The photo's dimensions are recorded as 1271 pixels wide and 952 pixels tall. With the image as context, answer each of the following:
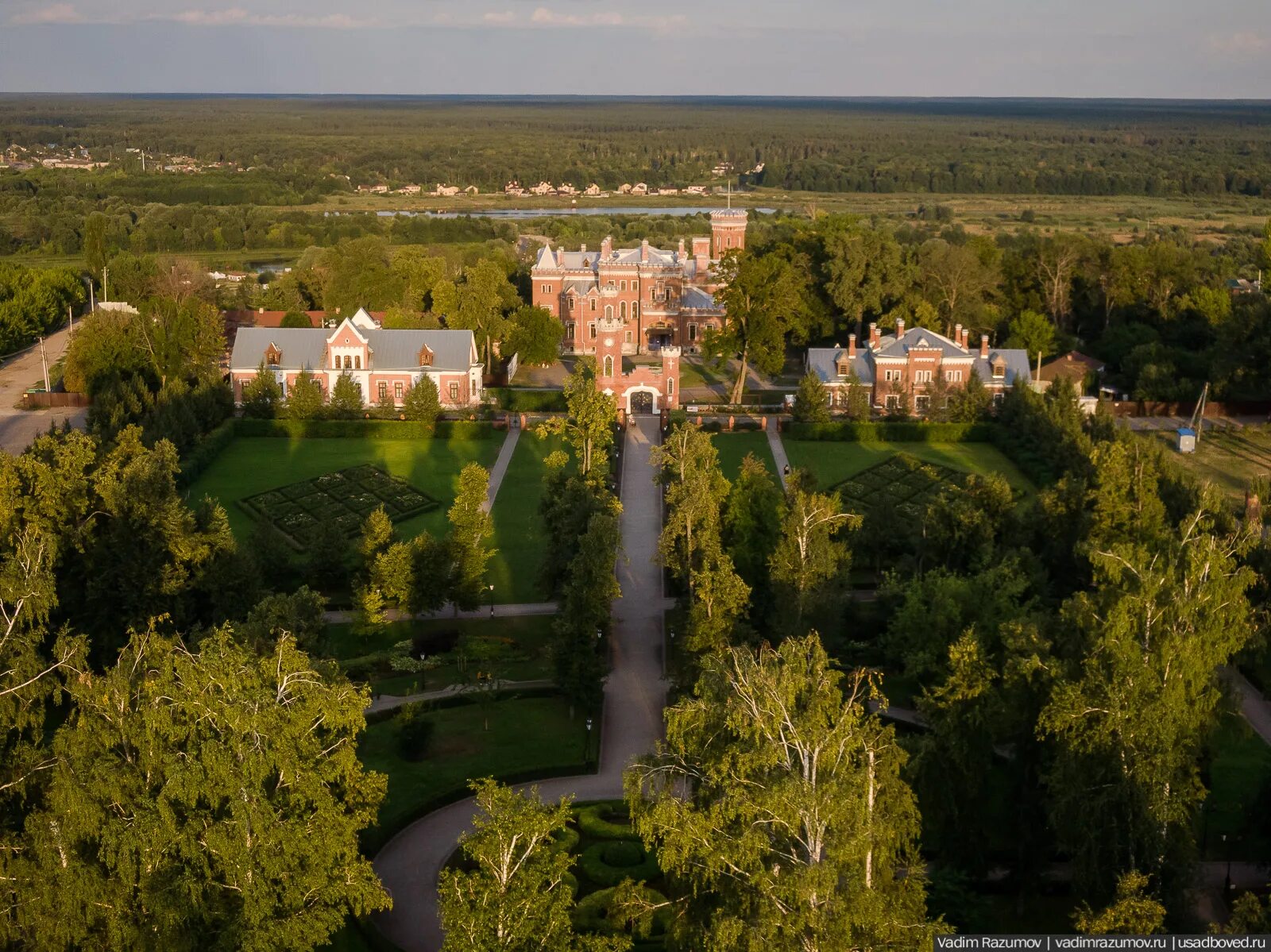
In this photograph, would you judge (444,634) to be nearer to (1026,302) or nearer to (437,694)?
(437,694)

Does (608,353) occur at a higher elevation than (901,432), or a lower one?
higher

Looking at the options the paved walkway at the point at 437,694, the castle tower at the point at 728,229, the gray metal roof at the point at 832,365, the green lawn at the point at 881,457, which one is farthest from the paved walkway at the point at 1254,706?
the castle tower at the point at 728,229

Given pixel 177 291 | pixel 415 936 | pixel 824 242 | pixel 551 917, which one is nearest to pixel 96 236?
pixel 177 291

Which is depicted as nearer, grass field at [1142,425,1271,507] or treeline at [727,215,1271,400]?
grass field at [1142,425,1271,507]

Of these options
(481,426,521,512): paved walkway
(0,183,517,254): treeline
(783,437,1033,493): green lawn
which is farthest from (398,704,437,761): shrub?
(0,183,517,254): treeline

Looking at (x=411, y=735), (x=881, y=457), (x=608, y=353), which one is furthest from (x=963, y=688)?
(x=608, y=353)

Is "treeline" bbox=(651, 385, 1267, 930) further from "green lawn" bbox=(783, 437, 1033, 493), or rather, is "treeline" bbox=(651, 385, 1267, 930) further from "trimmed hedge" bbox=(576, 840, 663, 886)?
"green lawn" bbox=(783, 437, 1033, 493)
